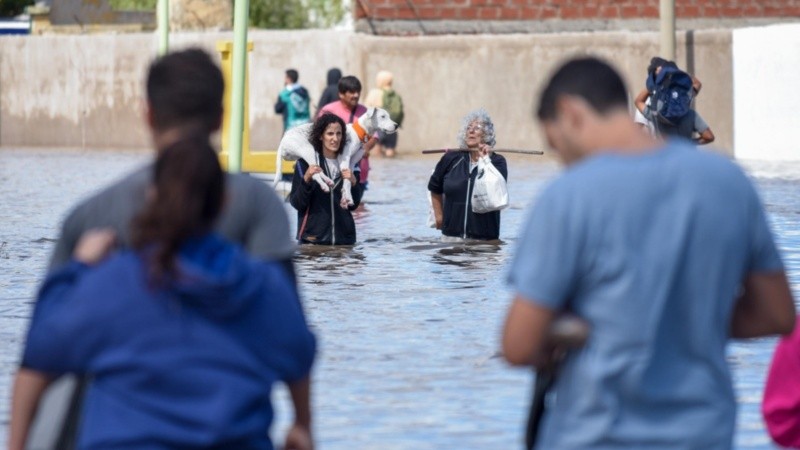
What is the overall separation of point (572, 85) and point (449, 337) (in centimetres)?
662

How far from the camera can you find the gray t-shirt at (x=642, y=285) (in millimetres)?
3674

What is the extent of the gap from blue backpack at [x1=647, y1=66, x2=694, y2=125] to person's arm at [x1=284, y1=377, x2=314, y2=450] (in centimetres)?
1455

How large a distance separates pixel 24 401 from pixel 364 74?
1203 inches

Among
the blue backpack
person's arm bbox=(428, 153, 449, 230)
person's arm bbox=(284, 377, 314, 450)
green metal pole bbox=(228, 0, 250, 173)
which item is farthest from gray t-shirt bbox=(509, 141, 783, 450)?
the blue backpack

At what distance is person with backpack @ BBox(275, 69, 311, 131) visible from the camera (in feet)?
101

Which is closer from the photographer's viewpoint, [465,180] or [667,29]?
[465,180]

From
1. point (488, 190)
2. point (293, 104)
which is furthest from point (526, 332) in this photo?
point (293, 104)

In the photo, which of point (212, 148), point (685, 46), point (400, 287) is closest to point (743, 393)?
point (400, 287)

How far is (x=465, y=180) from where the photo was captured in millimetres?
15344

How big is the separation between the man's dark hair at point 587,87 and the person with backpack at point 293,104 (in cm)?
2684

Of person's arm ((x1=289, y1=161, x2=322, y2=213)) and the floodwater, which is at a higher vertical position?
person's arm ((x1=289, y1=161, x2=322, y2=213))

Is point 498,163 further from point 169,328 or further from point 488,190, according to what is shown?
point 169,328

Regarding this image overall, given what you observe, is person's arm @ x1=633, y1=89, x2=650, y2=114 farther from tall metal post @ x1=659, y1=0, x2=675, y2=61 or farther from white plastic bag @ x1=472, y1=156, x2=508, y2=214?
tall metal post @ x1=659, y1=0, x2=675, y2=61

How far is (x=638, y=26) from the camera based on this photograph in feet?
114
